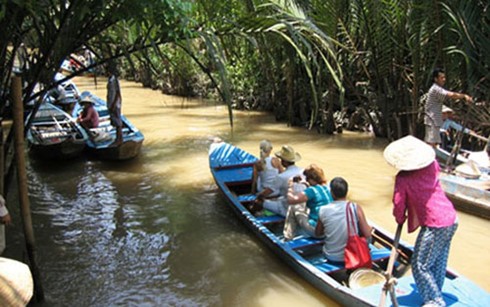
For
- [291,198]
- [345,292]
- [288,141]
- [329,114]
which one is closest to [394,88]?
[329,114]

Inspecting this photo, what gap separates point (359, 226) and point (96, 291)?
8.99ft

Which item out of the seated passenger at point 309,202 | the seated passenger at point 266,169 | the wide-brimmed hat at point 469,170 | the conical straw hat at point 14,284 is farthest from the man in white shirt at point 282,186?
the conical straw hat at point 14,284

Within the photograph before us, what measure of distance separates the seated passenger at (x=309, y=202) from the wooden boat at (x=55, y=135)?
5602mm

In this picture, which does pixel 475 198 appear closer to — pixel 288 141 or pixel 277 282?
pixel 277 282

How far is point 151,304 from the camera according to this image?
4586 millimetres

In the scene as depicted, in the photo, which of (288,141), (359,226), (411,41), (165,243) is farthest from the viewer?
(288,141)

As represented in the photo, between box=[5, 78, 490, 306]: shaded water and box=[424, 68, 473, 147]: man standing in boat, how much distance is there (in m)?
1.20

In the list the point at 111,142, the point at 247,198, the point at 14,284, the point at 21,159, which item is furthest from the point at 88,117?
the point at 14,284

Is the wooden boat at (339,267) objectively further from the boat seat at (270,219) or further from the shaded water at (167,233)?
the shaded water at (167,233)

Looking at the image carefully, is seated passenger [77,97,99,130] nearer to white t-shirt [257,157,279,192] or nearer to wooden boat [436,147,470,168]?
white t-shirt [257,157,279,192]

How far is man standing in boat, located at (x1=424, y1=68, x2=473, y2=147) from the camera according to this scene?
6.64 metres

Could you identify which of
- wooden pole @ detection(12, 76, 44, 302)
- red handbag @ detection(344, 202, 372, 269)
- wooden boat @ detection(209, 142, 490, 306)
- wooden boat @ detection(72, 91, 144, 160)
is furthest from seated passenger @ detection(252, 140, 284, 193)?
wooden boat @ detection(72, 91, 144, 160)

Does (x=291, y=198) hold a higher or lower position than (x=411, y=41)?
lower

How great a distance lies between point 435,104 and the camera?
22.2 ft
